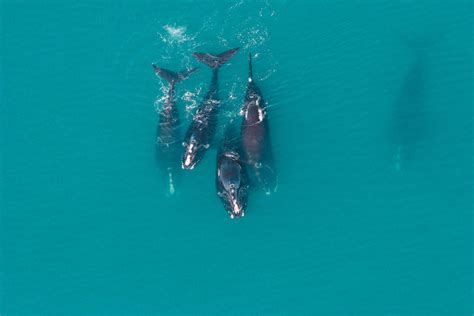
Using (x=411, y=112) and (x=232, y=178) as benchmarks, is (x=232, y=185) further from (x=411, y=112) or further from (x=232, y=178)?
(x=411, y=112)

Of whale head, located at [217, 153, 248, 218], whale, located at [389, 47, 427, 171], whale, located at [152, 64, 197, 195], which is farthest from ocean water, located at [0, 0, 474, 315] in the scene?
whale head, located at [217, 153, 248, 218]

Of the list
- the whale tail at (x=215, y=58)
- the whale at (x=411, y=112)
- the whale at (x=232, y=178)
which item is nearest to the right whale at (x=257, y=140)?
the whale at (x=232, y=178)

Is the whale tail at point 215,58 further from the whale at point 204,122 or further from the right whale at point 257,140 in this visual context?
the right whale at point 257,140

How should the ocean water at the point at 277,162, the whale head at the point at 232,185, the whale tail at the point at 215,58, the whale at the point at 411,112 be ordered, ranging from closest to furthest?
1. the whale head at the point at 232,185
2. the whale tail at the point at 215,58
3. the ocean water at the point at 277,162
4. the whale at the point at 411,112

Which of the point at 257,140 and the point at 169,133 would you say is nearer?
the point at 257,140

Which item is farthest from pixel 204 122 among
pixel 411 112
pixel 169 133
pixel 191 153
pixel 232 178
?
pixel 411 112

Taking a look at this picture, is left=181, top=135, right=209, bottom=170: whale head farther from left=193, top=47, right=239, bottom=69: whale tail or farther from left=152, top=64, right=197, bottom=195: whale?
left=193, top=47, right=239, bottom=69: whale tail

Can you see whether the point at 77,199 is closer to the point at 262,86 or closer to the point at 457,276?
the point at 262,86

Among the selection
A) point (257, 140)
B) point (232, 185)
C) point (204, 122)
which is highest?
point (204, 122)
